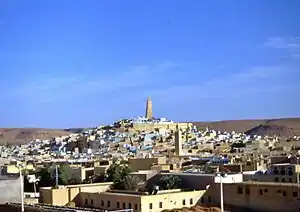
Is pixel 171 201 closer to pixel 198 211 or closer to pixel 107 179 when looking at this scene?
pixel 198 211

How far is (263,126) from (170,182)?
266ft

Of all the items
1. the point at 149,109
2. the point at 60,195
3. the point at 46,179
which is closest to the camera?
the point at 60,195

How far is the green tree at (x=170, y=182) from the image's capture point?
81.1ft

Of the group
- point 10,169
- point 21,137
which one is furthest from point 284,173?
point 21,137

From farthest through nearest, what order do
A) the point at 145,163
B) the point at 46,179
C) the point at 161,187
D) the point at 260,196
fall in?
1. the point at 145,163
2. the point at 46,179
3. the point at 161,187
4. the point at 260,196

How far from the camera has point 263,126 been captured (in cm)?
10412

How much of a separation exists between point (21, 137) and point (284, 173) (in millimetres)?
94571

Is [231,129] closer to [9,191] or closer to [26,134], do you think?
[26,134]

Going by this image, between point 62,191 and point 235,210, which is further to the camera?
point 62,191

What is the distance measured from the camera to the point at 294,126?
101 m

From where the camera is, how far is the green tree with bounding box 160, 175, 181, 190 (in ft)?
81.1

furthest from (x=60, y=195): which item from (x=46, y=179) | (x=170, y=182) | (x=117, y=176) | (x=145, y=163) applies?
(x=145, y=163)

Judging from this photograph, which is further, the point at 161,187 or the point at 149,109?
the point at 149,109

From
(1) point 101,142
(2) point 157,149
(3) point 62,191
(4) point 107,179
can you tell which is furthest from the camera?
(1) point 101,142
